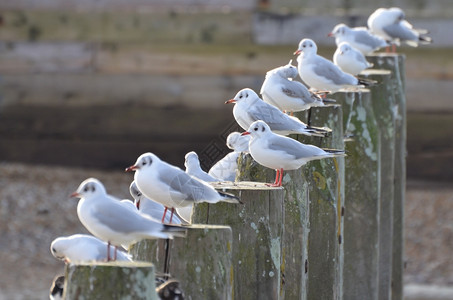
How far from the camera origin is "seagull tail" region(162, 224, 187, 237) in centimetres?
354

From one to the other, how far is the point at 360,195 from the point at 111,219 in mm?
2917

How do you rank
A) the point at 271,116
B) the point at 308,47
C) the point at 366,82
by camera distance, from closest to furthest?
the point at 271,116, the point at 366,82, the point at 308,47

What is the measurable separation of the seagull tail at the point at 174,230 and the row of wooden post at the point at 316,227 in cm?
8

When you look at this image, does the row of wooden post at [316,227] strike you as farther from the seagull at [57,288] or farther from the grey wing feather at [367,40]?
the grey wing feather at [367,40]

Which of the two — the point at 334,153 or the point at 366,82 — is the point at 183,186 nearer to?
the point at 334,153

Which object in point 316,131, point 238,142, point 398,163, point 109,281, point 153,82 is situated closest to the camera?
point 109,281

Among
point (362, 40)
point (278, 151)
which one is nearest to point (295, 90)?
point (278, 151)

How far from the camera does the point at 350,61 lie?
716cm

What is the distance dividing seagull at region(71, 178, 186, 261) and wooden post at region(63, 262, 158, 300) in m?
0.41

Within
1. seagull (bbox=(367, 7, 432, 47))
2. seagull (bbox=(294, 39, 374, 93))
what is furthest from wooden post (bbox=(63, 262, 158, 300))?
seagull (bbox=(367, 7, 432, 47))

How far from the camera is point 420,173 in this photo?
12125 mm

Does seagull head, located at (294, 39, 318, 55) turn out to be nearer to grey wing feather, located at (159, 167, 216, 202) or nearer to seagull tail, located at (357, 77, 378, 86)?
seagull tail, located at (357, 77, 378, 86)

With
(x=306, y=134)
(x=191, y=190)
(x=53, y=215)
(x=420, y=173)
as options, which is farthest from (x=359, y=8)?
(x=191, y=190)

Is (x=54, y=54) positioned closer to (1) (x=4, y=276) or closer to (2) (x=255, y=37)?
(2) (x=255, y=37)
